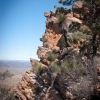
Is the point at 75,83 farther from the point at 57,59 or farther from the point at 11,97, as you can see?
the point at 11,97

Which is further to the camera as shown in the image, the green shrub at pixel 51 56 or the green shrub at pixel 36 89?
the green shrub at pixel 51 56

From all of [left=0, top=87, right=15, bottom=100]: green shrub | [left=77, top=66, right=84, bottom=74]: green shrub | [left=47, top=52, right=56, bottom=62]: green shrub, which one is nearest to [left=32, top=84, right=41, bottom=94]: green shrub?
[left=0, top=87, right=15, bottom=100]: green shrub

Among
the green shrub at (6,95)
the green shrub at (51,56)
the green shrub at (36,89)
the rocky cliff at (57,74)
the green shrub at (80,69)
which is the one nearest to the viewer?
the rocky cliff at (57,74)

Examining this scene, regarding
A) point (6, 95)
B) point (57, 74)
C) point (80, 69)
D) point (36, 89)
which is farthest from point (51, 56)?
point (80, 69)

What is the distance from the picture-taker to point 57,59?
54.2 feet

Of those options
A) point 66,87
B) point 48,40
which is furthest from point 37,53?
point 66,87

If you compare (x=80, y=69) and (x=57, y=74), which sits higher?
(x=80, y=69)

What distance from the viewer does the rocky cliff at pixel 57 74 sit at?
9.20m

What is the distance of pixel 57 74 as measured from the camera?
1425 centimetres

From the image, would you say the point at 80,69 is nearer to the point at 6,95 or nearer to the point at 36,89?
the point at 36,89

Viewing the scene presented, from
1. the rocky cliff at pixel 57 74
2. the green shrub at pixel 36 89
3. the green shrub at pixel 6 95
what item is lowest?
the green shrub at pixel 6 95

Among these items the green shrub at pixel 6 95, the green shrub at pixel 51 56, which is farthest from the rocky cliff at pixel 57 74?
the green shrub at pixel 6 95

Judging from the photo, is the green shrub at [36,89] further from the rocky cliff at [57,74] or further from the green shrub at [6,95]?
the green shrub at [6,95]

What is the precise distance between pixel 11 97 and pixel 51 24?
10250 millimetres
